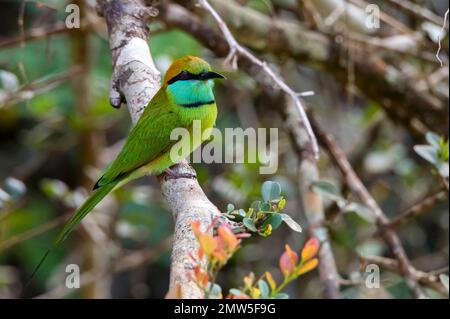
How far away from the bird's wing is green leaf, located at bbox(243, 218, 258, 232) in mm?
890

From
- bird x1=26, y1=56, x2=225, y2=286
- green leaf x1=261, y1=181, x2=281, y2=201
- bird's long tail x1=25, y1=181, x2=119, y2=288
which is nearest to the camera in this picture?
green leaf x1=261, y1=181, x2=281, y2=201

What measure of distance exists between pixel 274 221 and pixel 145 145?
0.96 metres

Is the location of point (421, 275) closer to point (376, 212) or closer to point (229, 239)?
point (376, 212)

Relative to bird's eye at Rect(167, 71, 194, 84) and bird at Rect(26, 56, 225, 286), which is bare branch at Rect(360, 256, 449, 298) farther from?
bird's eye at Rect(167, 71, 194, 84)

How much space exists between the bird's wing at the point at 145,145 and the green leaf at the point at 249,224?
2.92ft

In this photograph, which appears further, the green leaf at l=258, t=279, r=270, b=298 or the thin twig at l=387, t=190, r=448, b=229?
the thin twig at l=387, t=190, r=448, b=229

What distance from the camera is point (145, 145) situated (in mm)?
2406

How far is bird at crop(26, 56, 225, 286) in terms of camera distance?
2.33m

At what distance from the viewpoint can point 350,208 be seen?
2619 mm

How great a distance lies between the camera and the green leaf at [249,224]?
1.51 m

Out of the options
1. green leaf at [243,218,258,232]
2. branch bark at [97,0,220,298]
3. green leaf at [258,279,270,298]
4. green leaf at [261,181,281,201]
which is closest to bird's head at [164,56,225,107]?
branch bark at [97,0,220,298]

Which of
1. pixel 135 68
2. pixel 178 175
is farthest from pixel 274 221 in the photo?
pixel 135 68
